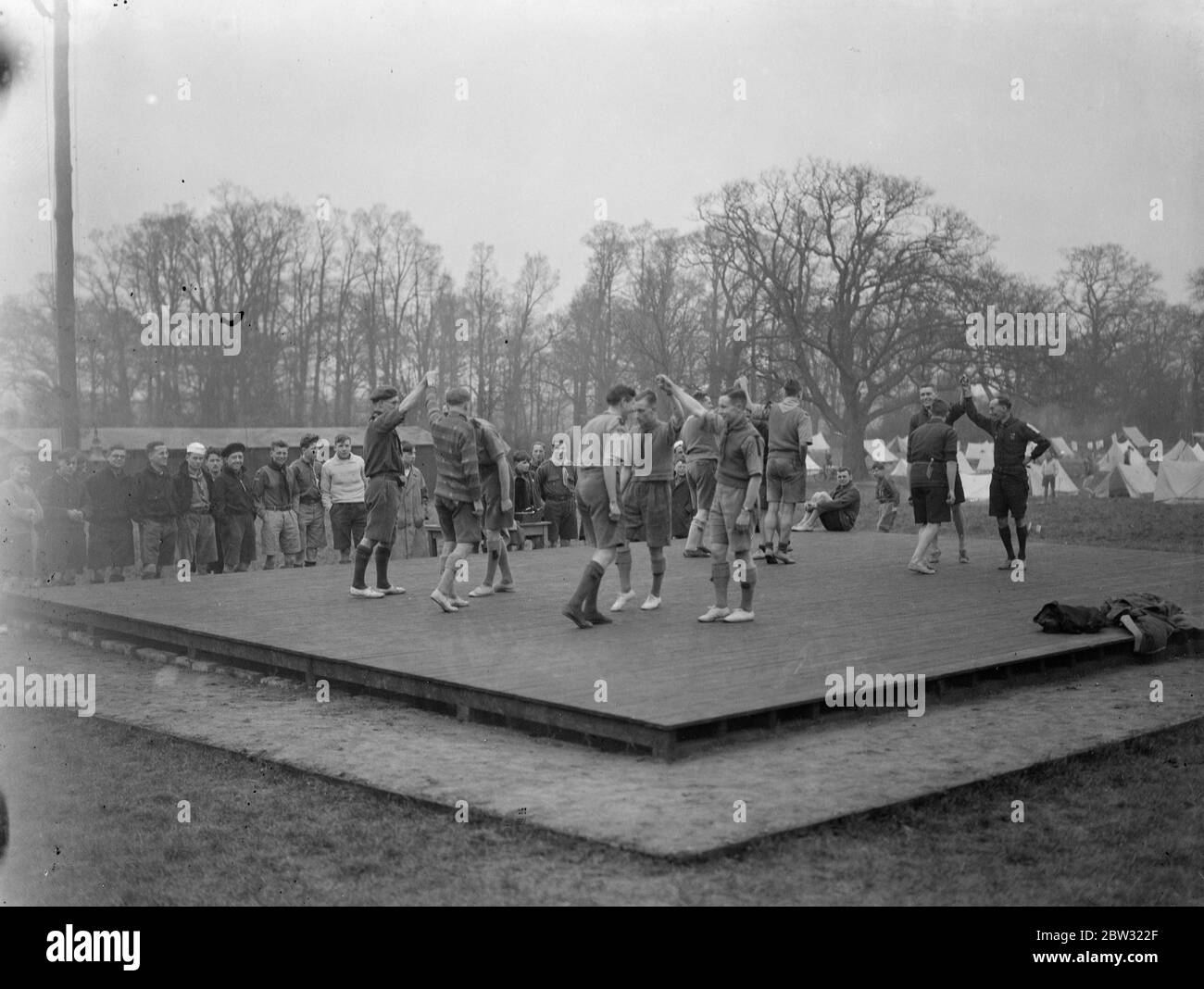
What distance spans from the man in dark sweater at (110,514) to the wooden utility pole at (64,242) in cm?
201

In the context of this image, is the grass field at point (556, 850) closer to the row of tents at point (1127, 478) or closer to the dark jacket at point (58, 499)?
the dark jacket at point (58, 499)

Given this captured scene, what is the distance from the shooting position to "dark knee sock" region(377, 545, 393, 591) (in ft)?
40.2

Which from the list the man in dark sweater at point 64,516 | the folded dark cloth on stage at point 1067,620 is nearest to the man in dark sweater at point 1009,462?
the folded dark cloth on stage at point 1067,620

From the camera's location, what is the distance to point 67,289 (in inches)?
667

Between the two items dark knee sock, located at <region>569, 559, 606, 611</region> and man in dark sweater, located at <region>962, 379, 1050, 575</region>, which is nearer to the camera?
dark knee sock, located at <region>569, 559, 606, 611</region>

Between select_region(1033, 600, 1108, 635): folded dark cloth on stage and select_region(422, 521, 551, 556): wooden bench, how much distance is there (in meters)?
9.44

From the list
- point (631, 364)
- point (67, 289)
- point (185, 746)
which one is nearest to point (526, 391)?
point (631, 364)

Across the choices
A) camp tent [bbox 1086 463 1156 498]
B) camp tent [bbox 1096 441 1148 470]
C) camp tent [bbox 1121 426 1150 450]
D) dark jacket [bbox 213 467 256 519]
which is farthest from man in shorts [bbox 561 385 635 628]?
camp tent [bbox 1121 426 1150 450]

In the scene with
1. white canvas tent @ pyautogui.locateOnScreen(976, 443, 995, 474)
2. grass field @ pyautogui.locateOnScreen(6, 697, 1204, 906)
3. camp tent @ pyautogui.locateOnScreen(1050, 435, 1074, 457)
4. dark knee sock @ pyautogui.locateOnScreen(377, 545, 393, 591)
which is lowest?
grass field @ pyautogui.locateOnScreen(6, 697, 1204, 906)

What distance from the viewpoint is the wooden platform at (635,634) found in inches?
294

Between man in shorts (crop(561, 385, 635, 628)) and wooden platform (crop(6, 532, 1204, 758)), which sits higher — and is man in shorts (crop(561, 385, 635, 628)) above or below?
above

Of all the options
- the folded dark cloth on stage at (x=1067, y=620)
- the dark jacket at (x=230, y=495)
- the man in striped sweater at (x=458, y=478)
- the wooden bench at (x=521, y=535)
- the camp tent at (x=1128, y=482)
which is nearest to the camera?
the folded dark cloth on stage at (x=1067, y=620)

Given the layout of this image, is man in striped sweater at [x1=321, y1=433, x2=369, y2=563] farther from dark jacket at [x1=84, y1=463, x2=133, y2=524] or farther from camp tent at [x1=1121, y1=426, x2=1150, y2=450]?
camp tent at [x1=1121, y1=426, x2=1150, y2=450]

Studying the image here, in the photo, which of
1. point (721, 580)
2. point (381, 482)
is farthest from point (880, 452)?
point (721, 580)
